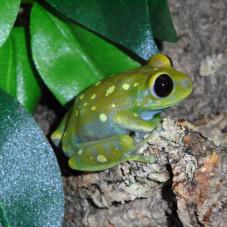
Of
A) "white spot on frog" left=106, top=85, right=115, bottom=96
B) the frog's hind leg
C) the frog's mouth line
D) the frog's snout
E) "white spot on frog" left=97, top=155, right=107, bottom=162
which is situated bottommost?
the frog's hind leg

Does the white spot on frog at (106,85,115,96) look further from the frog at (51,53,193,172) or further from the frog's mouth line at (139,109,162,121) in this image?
the frog's mouth line at (139,109,162,121)

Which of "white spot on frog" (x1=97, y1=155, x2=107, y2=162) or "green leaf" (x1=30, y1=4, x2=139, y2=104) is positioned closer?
"white spot on frog" (x1=97, y1=155, x2=107, y2=162)

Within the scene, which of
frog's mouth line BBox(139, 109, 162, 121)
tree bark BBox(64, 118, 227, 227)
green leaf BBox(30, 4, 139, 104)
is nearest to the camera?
tree bark BBox(64, 118, 227, 227)

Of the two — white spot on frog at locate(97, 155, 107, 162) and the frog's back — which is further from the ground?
the frog's back

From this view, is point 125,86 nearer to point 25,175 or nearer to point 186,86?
point 186,86

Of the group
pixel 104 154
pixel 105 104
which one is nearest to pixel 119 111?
pixel 105 104

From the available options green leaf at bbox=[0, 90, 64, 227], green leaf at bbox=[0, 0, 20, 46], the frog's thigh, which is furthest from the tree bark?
green leaf at bbox=[0, 0, 20, 46]

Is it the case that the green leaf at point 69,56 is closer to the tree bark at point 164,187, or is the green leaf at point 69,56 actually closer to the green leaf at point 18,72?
the green leaf at point 18,72

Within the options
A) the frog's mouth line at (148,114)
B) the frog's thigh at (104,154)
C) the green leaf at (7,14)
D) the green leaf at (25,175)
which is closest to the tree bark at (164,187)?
the frog's thigh at (104,154)
